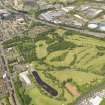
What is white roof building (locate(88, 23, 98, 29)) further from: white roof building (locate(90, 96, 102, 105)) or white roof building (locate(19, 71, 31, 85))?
white roof building (locate(90, 96, 102, 105))

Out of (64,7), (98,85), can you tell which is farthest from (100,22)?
(98,85)

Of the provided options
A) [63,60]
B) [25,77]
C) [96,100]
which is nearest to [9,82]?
[25,77]

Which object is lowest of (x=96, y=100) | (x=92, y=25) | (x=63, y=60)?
(x=92, y=25)

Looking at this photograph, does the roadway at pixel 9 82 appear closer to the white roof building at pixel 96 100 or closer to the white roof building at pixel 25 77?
the white roof building at pixel 25 77

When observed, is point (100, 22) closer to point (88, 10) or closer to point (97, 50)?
point (88, 10)

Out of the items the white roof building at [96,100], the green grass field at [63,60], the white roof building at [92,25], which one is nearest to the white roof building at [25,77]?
the green grass field at [63,60]

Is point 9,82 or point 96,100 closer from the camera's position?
point 96,100

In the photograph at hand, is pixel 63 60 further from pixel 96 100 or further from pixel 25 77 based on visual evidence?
pixel 96 100

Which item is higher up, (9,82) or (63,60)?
(63,60)

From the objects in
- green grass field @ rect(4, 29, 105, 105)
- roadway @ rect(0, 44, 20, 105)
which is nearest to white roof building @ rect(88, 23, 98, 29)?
green grass field @ rect(4, 29, 105, 105)

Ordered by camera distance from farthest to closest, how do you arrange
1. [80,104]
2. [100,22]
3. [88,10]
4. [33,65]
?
1. [88,10]
2. [100,22]
3. [33,65]
4. [80,104]

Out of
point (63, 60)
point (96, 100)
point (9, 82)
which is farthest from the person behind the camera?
point (63, 60)
